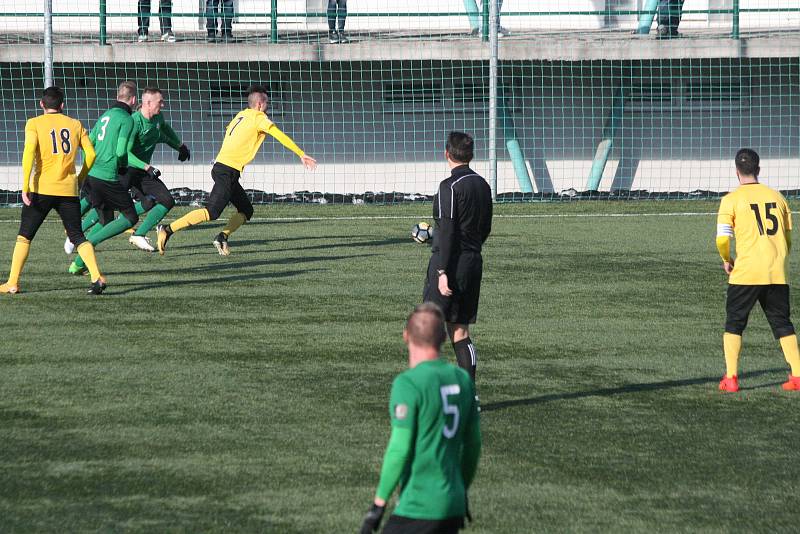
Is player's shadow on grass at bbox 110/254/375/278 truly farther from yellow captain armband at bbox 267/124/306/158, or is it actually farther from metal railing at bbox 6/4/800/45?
metal railing at bbox 6/4/800/45

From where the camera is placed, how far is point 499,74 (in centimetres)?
2411

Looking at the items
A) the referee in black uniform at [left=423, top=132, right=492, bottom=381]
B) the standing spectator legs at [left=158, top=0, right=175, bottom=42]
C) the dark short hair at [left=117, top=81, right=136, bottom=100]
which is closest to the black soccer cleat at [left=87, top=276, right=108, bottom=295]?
the dark short hair at [left=117, top=81, right=136, bottom=100]

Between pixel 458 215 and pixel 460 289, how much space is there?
0.44 m

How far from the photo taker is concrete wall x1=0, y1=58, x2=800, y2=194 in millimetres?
24125

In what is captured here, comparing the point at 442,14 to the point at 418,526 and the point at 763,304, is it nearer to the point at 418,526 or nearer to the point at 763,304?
the point at 763,304

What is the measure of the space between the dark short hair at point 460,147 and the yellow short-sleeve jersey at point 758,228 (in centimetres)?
176

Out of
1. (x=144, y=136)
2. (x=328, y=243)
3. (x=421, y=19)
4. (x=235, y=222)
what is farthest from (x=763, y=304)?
(x=421, y=19)

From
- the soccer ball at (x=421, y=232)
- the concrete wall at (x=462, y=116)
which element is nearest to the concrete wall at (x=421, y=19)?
the concrete wall at (x=462, y=116)

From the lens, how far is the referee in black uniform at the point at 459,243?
7.43 m

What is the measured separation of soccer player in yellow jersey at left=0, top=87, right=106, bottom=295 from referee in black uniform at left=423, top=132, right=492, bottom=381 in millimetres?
5066

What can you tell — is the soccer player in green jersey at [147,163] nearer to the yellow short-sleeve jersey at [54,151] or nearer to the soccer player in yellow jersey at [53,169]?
the soccer player in yellow jersey at [53,169]

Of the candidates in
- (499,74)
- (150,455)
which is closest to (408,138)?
(499,74)

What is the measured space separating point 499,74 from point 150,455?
18408mm

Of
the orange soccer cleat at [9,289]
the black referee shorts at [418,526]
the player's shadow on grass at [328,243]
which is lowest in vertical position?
the black referee shorts at [418,526]
